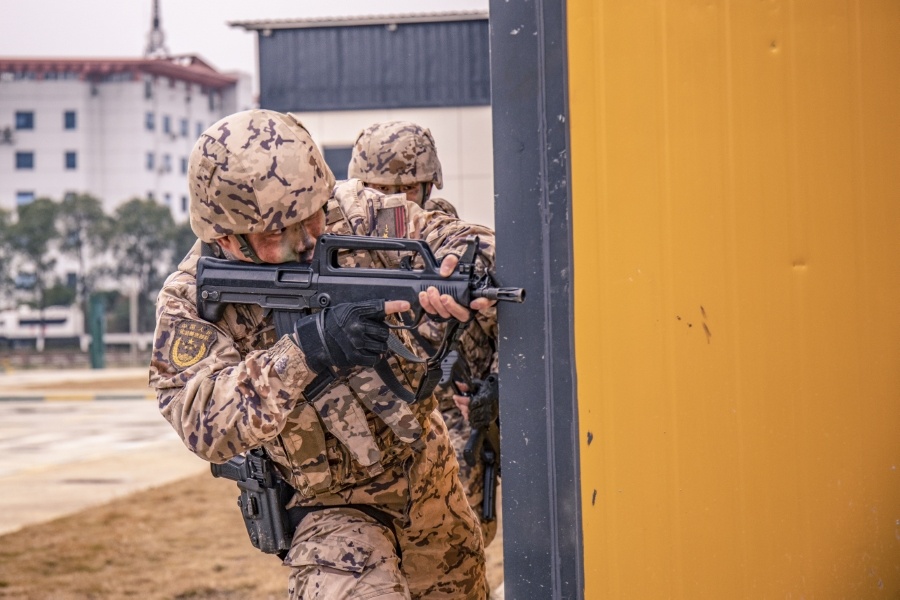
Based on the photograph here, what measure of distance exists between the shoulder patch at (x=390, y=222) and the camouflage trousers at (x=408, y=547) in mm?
562

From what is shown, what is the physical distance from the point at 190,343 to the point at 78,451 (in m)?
9.48

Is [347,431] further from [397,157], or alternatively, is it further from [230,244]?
[397,157]

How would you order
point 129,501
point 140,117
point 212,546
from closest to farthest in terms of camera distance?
1. point 212,546
2. point 129,501
3. point 140,117

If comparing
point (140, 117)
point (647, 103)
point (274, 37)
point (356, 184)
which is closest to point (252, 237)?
point (356, 184)

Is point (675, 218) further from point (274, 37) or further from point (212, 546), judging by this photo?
point (274, 37)

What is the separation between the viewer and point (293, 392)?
7.66 feet

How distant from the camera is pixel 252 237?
8.30 ft

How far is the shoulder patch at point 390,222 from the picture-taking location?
276 cm

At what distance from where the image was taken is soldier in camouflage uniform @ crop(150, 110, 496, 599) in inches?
91.5

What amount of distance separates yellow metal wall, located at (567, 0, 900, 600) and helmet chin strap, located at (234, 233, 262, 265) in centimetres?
90

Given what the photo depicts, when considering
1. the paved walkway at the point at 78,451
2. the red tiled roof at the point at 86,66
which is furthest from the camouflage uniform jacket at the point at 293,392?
the red tiled roof at the point at 86,66

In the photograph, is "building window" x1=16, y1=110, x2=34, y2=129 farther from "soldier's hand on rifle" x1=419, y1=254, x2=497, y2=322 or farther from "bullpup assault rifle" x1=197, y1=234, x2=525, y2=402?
"soldier's hand on rifle" x1=419, y1=254, x2=497, y2=322

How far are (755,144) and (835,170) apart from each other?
170 mm

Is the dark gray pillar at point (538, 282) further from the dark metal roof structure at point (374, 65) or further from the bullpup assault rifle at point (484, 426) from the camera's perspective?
the dark metal roof structure at point (374, 65)
